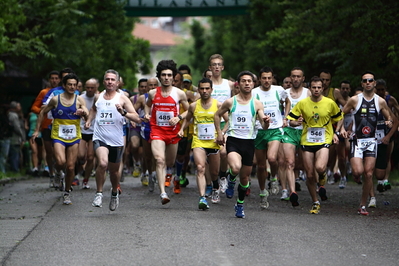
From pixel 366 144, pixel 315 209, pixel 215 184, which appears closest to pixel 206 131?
pixel 215 184

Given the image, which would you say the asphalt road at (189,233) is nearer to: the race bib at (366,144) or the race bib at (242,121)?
the race bib at (366,144)

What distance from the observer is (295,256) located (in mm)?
9094

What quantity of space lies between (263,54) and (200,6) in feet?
12.2

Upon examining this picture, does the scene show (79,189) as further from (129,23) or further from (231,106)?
(129,23)

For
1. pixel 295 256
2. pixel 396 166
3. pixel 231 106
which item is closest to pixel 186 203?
pixel 231 106

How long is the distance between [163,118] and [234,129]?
1804 millimetres

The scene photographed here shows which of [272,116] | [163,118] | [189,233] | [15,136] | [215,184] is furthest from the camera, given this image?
[15,136]

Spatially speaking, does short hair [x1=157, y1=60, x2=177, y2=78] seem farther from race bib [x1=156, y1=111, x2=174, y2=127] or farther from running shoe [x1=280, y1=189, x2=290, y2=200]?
running shoe [x1=280, y1=189, x2=290, y2=200]

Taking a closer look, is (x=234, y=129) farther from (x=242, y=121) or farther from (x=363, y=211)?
(x=363, y=211)

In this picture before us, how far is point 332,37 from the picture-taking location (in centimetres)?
2316

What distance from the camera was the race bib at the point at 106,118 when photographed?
1318 centimetres

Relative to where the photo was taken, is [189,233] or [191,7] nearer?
[189,233]

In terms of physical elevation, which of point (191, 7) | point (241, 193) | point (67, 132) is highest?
point (191, 7)

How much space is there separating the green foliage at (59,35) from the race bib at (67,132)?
504cm
